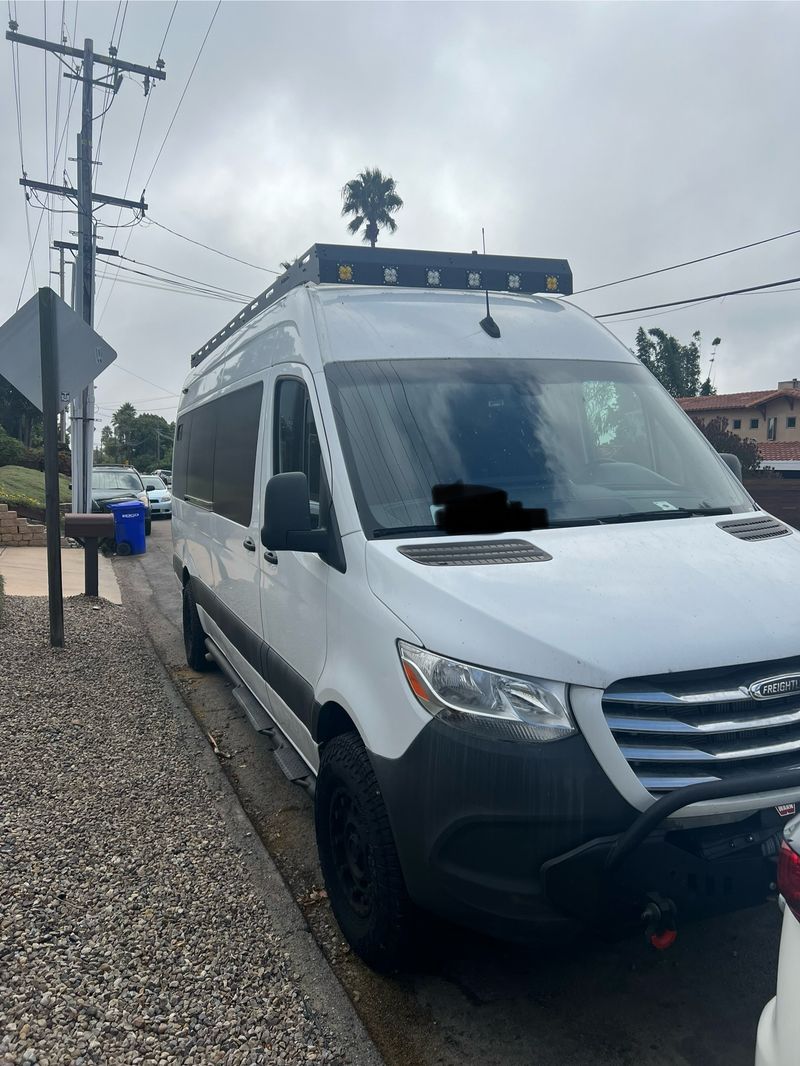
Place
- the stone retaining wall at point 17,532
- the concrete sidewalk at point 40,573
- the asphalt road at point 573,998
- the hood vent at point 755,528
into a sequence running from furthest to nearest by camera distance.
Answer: the stone retaining wall at point 17,532 < the concrete sidewalk at point 40,573 < the hood vent at point 755,528 < the asphalt road at point 573,998

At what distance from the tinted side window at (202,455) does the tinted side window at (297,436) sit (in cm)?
190

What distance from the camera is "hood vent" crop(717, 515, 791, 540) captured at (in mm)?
3119

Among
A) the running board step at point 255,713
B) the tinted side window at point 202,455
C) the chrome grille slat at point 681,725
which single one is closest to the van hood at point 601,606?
the chrome grille slat at point 681,725

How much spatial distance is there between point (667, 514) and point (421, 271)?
183 cm

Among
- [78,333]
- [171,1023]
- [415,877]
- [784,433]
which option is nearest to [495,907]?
[415,877]

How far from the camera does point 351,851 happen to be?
3.01 metres

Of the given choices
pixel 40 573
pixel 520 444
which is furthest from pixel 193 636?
pixel 40 573

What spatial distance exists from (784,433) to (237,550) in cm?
5497

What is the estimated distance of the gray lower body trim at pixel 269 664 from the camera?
351 cm

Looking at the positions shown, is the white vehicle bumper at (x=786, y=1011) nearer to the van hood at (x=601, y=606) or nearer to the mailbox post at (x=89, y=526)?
the van hood at (x=601, y=606)

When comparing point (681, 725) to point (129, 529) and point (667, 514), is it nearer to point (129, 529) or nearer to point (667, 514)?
point (667, 514)

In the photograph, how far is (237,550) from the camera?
4945 millimetres

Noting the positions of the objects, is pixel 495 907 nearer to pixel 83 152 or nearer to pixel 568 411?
pixel 568 411

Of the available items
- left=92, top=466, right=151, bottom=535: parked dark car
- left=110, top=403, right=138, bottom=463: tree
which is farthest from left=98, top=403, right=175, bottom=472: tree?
left=92, top=466, right=151, bottom=535: parked dark car
